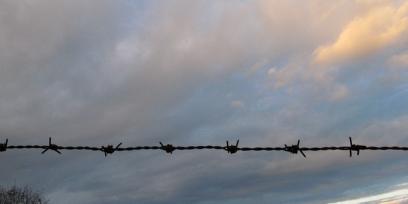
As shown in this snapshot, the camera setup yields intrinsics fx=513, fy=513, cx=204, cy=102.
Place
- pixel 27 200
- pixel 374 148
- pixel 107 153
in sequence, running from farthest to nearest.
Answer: pixel 27 200 < pixel 107 153 < pixel 374 148

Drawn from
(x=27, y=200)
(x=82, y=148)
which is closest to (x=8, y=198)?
(x=27, y=200)

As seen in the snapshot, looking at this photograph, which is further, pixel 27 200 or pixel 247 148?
pixel 27 200

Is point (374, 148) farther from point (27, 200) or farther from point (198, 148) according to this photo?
point (27, 200)

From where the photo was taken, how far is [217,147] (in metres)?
10.1

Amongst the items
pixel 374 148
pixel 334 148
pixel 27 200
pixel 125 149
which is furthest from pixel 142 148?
pixel 27 200

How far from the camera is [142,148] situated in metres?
10.1

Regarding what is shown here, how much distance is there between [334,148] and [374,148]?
734mm

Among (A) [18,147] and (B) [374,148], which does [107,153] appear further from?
(B) [374,148]

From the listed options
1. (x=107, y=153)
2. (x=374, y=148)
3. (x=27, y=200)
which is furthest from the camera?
(x=27, y=200)

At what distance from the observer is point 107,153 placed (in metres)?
10.4

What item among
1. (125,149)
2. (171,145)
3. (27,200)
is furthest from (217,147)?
(27,200)

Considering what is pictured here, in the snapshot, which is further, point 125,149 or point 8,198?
point 8,198

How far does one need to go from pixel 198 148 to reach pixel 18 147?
345 centimetres

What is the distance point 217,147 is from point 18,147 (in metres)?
3.82
